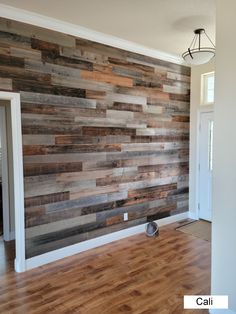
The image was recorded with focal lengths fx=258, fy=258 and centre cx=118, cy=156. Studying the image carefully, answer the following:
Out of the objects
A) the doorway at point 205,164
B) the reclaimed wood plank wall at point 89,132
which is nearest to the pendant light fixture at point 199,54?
the reclaimed wood plank wall at point 89,132

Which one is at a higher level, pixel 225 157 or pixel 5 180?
pixel 225 157

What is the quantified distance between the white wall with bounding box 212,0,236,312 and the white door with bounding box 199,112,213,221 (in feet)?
8.61

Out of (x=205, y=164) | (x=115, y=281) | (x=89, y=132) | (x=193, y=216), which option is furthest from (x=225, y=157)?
(x=193, y=216)

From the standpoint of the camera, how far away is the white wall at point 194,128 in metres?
4.84

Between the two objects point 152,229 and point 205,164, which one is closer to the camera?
point 152,229

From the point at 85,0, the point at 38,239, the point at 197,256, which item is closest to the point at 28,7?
the point at 85,0

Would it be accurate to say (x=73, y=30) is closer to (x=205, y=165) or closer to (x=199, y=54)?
(x=199, y=54)

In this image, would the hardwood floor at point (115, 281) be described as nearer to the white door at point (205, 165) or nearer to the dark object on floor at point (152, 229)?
the dark object on floor at point (152, 229)

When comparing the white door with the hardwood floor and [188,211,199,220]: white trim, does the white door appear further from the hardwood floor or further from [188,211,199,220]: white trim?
the hardwood floor

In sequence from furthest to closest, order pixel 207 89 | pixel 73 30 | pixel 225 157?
1. pixel 207 89
2. pixel 73 30
3. pixel 225 157

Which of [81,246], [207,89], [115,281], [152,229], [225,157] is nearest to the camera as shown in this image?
[225,157]

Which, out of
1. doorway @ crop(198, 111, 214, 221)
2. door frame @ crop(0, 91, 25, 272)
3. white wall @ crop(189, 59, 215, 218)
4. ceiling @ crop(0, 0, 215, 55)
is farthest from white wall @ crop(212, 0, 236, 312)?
white wall @ crop(189, 59, 215, 218)

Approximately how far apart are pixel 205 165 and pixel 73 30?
321cm

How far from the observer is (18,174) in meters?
3.00
